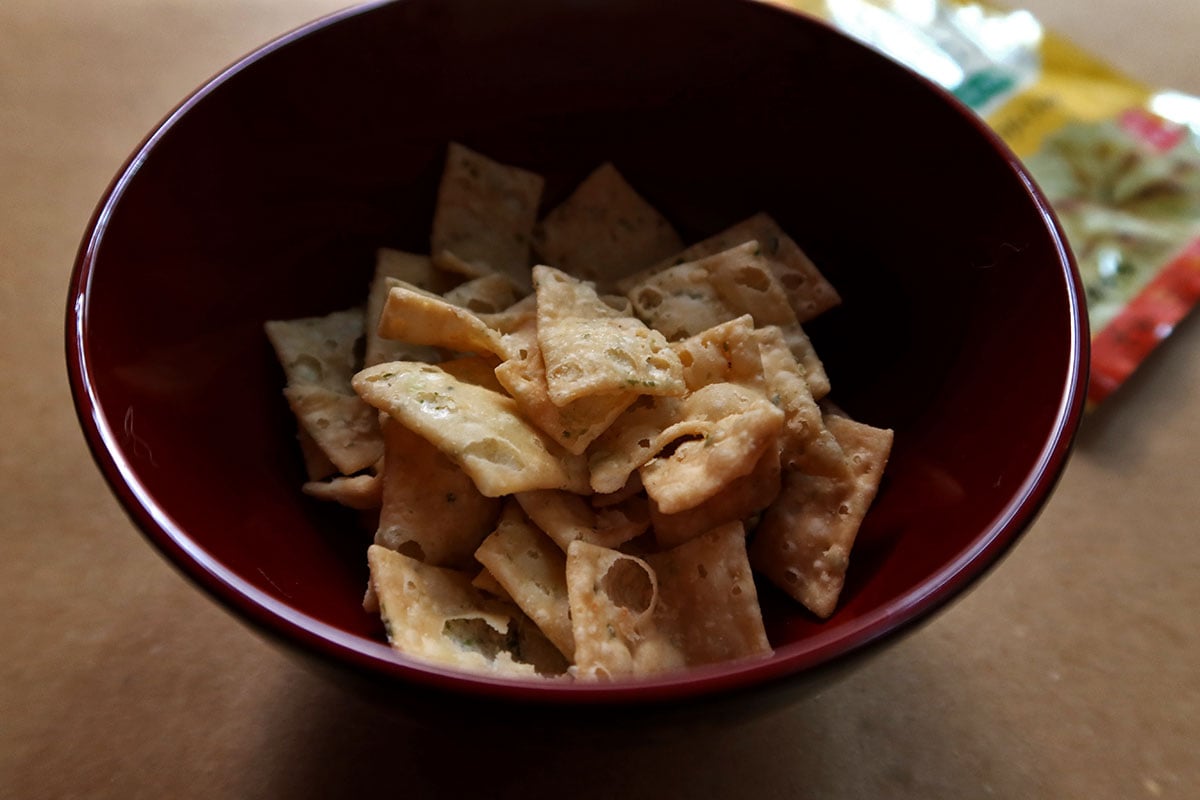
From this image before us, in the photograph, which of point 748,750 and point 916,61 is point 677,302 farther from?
point 916,61

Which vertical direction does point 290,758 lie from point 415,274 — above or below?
below

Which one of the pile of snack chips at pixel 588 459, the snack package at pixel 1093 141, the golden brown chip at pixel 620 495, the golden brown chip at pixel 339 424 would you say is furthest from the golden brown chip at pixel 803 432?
the snack package at pixel 1093 141

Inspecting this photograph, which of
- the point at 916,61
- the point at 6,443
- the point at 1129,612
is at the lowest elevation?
the point at 1129,612

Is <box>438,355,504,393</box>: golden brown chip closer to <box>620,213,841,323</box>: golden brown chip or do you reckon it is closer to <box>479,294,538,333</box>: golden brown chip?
<box>479,294,538,333</box>: golden brown chip

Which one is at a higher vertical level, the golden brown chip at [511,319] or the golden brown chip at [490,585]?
the golden brown chip at [511,319]

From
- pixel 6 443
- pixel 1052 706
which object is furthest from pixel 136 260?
pixel 1052 706

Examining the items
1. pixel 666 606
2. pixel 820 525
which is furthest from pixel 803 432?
pixel 666 606

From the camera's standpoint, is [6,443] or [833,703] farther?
[6,443]

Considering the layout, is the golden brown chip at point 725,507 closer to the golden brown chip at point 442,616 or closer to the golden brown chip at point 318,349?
the golden brown chip at point 442,616
